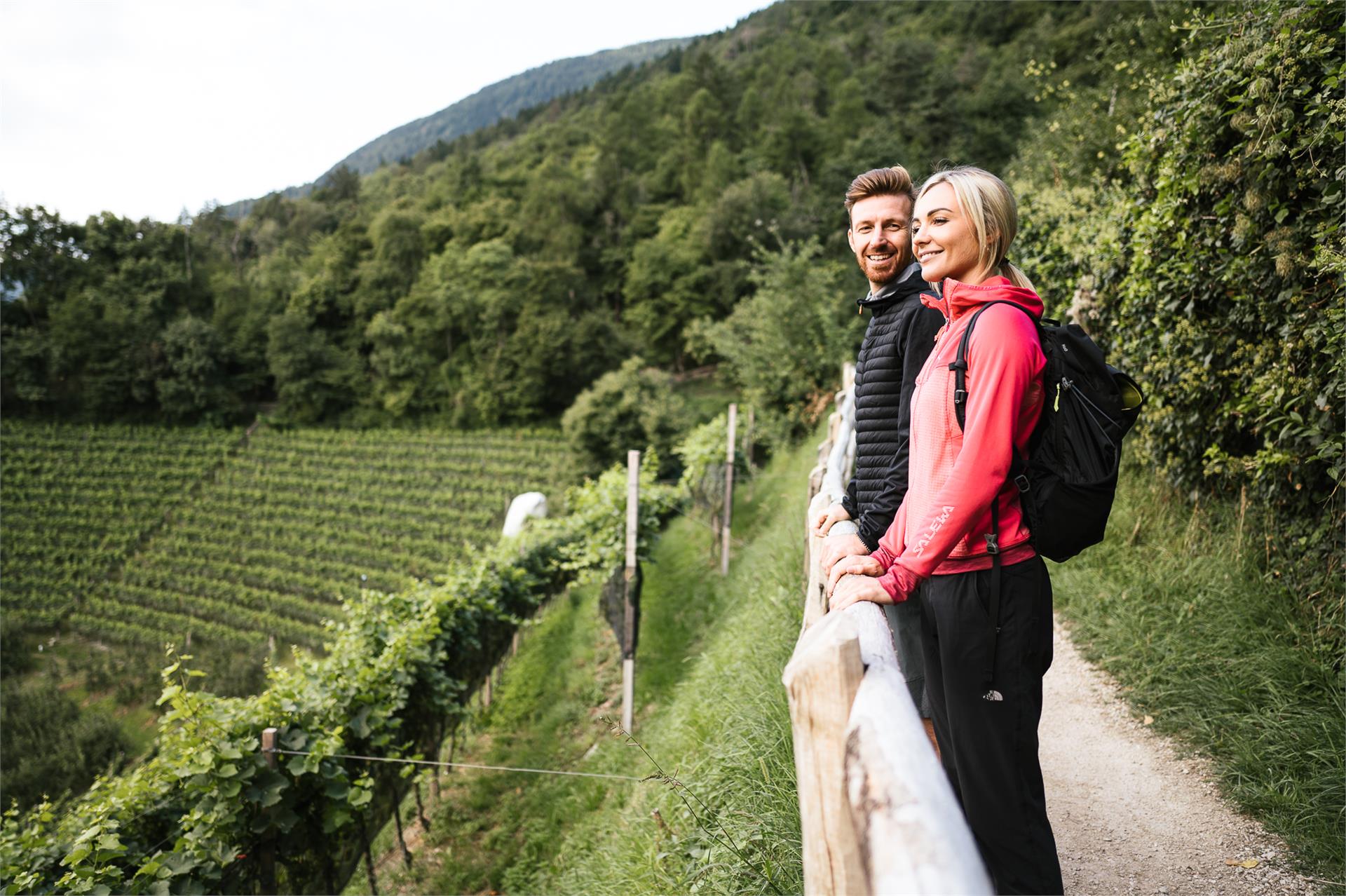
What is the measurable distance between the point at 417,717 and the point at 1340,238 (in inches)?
271

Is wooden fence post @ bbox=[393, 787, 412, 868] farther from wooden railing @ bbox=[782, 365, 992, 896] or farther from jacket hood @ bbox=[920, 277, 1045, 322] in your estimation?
jacket hood @ bbox=[920, 277, 1045, 322]

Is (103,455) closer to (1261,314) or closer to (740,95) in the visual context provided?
(1261,314)

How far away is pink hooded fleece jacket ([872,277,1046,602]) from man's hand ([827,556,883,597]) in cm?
4

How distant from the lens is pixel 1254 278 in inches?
128

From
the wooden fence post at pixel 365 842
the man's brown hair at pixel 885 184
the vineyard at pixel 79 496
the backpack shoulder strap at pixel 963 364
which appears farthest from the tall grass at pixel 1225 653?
the vineyard at pixel 79 496

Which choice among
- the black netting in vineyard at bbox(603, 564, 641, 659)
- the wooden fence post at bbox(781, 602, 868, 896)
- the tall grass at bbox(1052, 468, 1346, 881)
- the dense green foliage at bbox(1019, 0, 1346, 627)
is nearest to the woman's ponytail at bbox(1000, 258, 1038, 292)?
the wooden fence post at bbox(781, 602, 868, 896)

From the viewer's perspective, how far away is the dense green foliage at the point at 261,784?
3725mm

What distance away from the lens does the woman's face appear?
1.66 meters

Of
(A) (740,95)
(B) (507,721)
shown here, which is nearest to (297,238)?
(A) (740,95)

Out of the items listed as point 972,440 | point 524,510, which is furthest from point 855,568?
point 524,510

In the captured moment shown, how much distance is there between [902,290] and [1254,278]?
2.22 m

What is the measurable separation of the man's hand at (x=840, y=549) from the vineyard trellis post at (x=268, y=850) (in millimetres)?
3936

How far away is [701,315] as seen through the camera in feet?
133

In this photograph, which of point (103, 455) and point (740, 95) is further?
point (740, 95)
